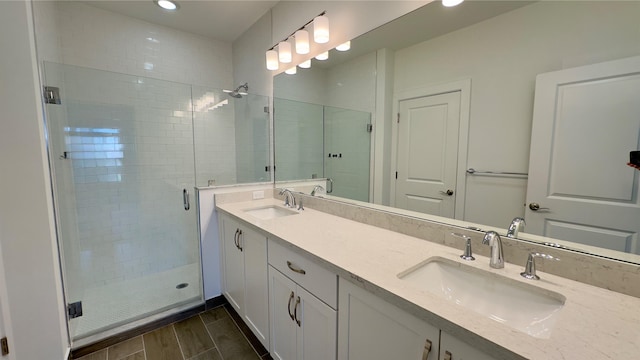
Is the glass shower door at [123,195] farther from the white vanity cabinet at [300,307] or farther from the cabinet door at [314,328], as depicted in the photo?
the cabinet door at [314,328]

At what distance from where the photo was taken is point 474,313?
2.27 feet

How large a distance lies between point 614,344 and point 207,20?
3349mm

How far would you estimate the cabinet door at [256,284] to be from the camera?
1495 millimetres

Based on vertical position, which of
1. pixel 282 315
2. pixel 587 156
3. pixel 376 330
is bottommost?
pixel 282 315

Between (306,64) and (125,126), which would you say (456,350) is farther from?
(125,126)

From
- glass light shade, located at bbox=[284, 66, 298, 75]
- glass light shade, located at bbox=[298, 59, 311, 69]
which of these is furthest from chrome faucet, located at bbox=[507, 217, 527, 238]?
glass light shade, located at bbox=[284, 66, 298, 75]

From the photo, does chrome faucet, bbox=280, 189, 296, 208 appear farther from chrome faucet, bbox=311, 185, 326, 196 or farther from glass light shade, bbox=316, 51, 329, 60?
glass light shade, bbox=316, 51, 329, 60

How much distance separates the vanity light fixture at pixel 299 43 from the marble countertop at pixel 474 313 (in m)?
1.42

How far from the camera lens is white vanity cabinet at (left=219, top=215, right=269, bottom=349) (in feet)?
4.97

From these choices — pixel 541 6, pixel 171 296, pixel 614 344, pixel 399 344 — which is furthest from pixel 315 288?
pixel 171 296

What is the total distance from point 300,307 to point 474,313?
0.77 metres

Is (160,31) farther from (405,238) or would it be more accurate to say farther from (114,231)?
(405,238)

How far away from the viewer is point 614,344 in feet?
1.94

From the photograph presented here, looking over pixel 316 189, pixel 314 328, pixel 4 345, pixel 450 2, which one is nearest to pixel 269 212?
pixel 316 189
